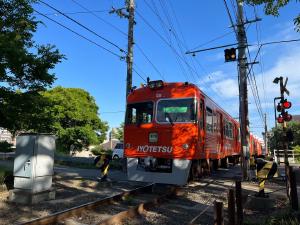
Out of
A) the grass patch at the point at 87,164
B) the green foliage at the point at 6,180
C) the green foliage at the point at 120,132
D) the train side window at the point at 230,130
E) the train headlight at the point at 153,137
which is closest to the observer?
the green foliage at the point at 6,180

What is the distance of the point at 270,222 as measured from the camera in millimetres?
6566

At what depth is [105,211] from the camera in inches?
327

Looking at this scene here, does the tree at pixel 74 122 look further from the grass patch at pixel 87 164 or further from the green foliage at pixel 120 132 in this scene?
the green foliage at pixel 120 132

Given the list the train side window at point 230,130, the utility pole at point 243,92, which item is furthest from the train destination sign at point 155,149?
→ the train side window at point 230,130

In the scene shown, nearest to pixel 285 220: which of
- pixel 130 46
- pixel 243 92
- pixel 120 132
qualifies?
pixel 243 92

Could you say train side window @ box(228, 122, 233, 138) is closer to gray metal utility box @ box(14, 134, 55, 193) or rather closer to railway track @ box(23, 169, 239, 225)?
railway track @ box(23, 169, 239, 225)

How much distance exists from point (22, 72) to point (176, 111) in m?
4.81

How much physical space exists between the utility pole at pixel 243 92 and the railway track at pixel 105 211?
5804 mm

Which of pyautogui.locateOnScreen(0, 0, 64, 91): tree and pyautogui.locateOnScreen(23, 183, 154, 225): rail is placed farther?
pyautogui.locateOnScreen(0, 0, 64, 91): tree

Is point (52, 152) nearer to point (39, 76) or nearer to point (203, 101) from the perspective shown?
point (39, 76)

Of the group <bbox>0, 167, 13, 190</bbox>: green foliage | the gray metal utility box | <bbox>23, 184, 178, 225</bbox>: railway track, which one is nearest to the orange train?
<bbox>23, 184, 178, 225</bbox>: railway track

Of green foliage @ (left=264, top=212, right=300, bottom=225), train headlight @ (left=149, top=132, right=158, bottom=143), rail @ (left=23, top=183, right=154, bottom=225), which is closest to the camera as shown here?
green foliage @ (left=264, top=212, right=300, bottom=225)

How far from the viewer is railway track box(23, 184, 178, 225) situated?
694 cm

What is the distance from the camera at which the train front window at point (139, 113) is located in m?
12.5
